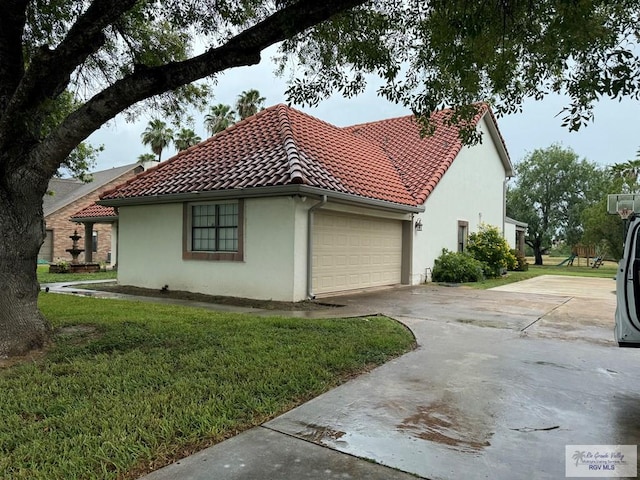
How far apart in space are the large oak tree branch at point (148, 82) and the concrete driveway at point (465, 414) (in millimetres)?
4097

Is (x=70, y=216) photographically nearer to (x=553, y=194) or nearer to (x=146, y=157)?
(x=146, y=157)

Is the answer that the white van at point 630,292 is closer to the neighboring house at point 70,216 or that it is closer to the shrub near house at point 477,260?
the shrub near house at point 477,260

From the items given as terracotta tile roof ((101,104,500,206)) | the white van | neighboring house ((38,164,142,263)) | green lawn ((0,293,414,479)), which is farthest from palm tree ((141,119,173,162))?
the white van

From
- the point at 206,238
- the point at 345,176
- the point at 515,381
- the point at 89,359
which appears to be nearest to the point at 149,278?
the point at 206,238

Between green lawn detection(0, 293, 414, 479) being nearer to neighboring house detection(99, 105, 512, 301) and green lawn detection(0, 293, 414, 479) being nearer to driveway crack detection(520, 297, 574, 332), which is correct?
driveway crack detection(520, 297, 574, 332)

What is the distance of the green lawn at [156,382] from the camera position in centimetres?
324

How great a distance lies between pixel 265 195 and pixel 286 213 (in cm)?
69

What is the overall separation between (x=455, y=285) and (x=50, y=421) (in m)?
13.4

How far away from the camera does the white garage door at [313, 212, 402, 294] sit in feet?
37.9

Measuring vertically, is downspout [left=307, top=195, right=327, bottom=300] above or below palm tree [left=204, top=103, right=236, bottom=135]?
below

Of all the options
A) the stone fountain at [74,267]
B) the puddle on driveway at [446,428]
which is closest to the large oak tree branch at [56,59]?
the puddle on driveway at [446,428]

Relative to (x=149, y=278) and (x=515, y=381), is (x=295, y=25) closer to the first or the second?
(x=515, y=381)

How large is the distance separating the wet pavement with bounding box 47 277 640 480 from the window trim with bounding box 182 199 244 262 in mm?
5377

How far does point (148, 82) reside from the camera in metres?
5.45
